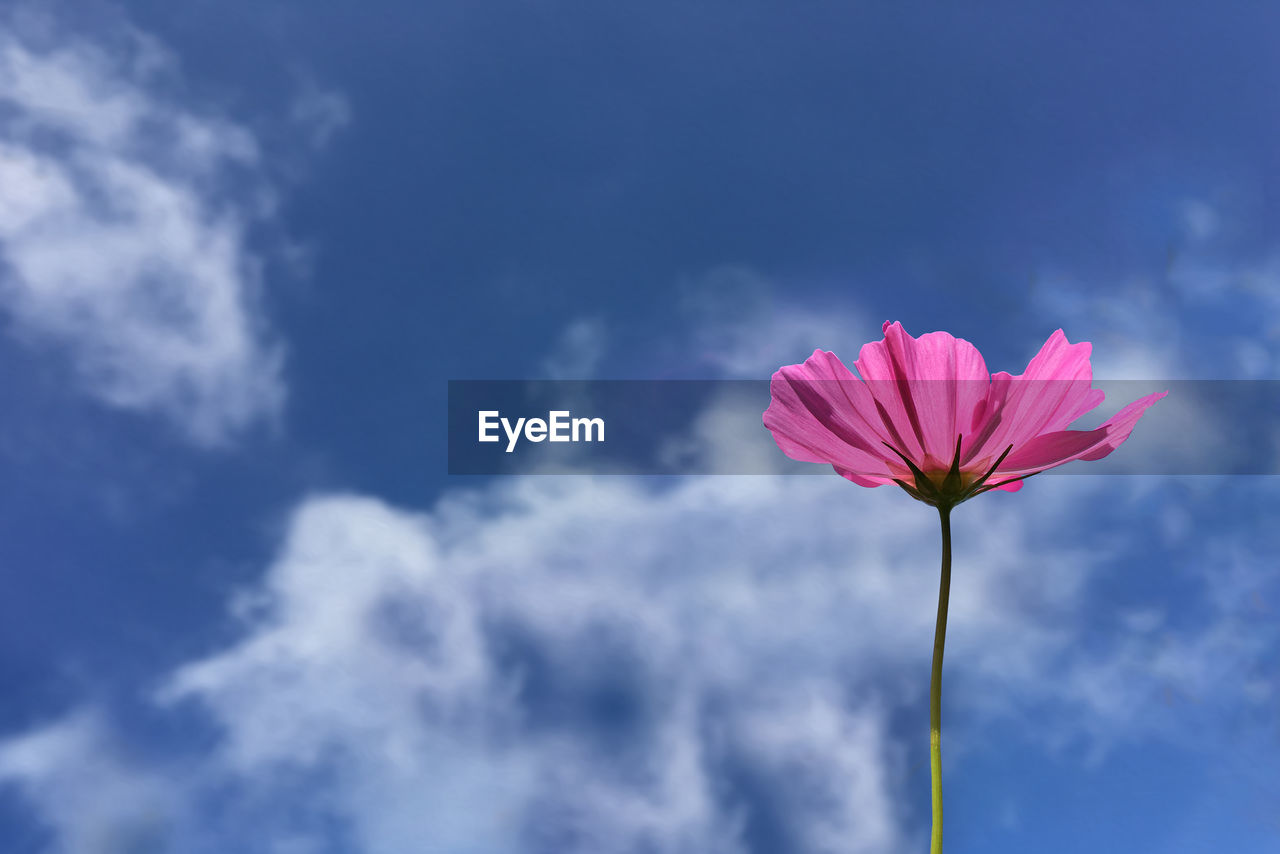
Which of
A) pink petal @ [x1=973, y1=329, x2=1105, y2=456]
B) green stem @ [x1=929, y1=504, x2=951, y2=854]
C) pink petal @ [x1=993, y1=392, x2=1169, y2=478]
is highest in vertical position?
pink petal @ [x1=973, y1=329, x2=1105, y2=456]

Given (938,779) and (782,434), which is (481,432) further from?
(938,779)

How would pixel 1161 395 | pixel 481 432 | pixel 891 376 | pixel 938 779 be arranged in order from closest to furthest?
1. pixel 938 779
2. pixel 1161 395
3. pixel 891 376
4. pixel 481 432

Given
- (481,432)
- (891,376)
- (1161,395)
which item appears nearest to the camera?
(1161,395)

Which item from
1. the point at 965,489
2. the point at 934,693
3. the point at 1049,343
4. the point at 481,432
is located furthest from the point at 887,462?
the point at 481,432

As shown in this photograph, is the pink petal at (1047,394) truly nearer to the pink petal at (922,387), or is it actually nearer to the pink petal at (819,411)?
the pink petal at (922,387)

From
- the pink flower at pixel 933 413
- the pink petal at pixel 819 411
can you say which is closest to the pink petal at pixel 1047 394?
the pink flower at pixel 933 413

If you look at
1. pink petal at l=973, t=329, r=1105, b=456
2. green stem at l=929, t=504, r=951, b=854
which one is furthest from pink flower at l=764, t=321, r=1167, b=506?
green stem at l=929, t=504, r=951, b=854

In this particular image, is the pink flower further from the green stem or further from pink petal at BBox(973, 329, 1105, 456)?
the green stem

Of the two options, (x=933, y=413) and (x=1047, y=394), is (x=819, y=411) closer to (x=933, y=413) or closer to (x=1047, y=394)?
(x=933, y=413)
